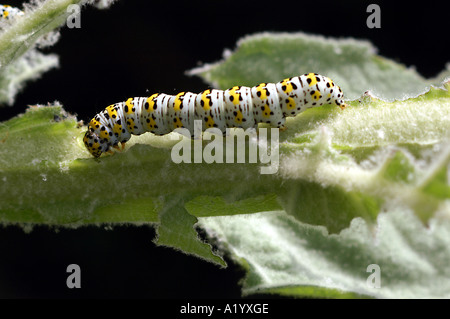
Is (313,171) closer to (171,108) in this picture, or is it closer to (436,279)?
(171,108)

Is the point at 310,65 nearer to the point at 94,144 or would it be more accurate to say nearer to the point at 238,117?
the point at 238,117

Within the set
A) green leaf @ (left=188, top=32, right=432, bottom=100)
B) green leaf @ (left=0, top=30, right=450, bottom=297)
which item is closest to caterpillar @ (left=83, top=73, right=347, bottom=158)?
green leaf @ (left=0, top=30, right=450, bottom=297)

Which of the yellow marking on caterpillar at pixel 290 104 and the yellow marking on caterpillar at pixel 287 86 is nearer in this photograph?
the yellow marking on caterpillar at pixel 290 104

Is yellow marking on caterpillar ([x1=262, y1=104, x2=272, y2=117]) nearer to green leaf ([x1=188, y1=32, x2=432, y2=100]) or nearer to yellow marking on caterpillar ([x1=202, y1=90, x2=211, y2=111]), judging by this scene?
yellow marking on caterpillar ([x1=202, y1=90, x2=211, y2=111])

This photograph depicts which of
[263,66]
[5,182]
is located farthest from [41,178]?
[263,66]

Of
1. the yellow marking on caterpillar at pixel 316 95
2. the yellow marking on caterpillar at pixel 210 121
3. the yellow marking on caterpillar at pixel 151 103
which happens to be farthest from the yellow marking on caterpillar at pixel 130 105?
the yellow marking on caterpillar at pixel 316 95

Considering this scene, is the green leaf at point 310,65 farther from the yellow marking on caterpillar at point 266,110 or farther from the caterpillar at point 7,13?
the caterpillar at point 7,13

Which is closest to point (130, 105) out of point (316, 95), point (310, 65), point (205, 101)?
point (205, 101)
